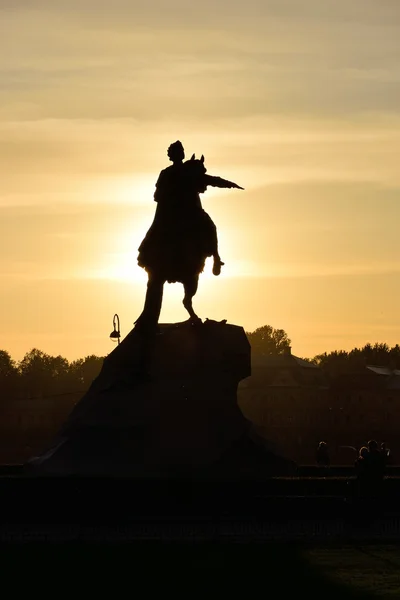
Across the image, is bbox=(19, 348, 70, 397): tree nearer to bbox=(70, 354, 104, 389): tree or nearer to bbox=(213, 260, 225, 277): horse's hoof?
bbox=(70, 354, 104, 389): tree

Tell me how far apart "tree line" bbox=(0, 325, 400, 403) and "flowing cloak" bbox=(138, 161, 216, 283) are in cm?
11234

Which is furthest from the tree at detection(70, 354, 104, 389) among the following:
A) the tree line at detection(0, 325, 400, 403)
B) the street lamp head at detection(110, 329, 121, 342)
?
the street lamp head at detection(110, 329, 121, 342)

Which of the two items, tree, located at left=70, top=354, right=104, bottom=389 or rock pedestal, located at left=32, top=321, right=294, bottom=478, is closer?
rock pedestal, located at left=32, top=321, right=294, bottom=478

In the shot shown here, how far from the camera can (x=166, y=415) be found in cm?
2769

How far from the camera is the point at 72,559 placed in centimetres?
2184

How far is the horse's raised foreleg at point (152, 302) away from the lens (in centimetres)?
2883

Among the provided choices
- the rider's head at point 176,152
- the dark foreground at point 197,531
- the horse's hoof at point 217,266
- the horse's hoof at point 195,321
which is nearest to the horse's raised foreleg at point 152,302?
the horse's hoof at point 195,321

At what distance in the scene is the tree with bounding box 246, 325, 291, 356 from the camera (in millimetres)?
187500

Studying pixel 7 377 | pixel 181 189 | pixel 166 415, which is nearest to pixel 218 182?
pixel 181 189

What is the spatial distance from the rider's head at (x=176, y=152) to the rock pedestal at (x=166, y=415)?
2.62m

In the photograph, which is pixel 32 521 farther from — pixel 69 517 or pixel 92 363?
pixel 92 363

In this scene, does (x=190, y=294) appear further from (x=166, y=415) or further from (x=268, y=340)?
(x=268, y=340)

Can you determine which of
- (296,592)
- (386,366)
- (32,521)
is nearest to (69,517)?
(32,521)

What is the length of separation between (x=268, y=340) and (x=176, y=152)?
161 meters
